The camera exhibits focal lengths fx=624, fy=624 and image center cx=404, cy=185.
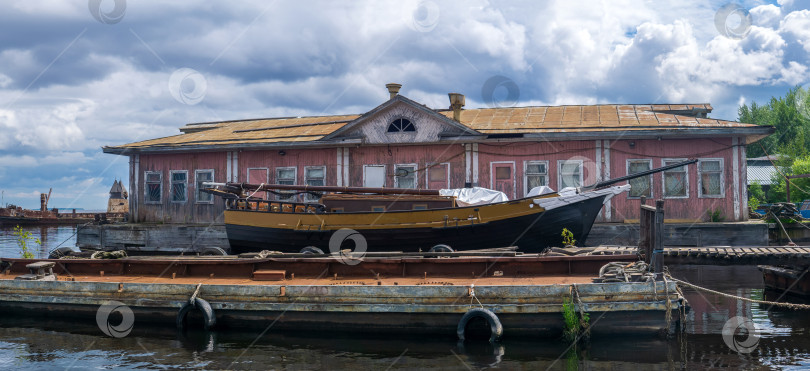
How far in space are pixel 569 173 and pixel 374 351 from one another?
12827mm

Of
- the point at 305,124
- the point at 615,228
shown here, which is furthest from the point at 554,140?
the point at 305,124

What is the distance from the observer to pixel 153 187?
25203 millimetres

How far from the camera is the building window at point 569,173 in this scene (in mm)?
20641

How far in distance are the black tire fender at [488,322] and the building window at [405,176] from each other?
12196 mm

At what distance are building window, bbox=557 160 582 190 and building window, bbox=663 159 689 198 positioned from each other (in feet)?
8.84

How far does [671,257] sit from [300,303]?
7493 mm

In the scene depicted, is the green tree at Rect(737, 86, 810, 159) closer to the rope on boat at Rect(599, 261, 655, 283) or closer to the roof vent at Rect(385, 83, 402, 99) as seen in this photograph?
the roof vent at Rect(385, 83, 402, 99)

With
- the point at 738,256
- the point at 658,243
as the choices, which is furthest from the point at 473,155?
the point at 658,243

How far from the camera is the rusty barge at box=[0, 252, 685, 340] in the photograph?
9820 millimetres

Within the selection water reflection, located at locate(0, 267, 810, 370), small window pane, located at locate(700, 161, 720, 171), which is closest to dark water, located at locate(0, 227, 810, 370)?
water reflection, located at locate(0, 267, 810, 370)

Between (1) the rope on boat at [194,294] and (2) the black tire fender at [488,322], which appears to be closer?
(2) the black tire fender at [488,322]

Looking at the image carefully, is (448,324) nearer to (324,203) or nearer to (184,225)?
(324,203)

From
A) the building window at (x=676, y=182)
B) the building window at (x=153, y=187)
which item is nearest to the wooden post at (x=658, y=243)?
the building window at (x=676, y=182)

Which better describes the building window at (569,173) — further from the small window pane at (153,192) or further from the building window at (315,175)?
the small window pane at (153,192)
